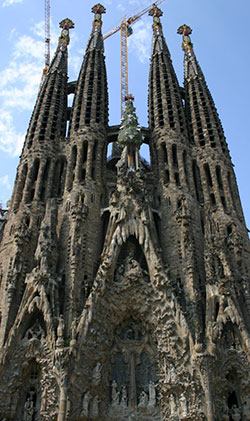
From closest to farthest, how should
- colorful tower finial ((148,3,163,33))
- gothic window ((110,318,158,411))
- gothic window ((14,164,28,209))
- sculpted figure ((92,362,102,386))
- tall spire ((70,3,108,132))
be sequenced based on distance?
sculpted figure ((92,362,102,386)) → gothic window ((110,318,158,411)) → gothic window ((14,164,28,209)) → tall spire ((70,3,108,132)) → colorful tower finial ((148,3,163,33))

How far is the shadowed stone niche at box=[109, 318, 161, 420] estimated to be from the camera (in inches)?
713

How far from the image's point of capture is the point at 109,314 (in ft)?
64.5

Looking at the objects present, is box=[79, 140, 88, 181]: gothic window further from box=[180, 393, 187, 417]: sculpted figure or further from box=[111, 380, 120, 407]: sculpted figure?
box=[180, 393, 187, 417]: sculpted figure

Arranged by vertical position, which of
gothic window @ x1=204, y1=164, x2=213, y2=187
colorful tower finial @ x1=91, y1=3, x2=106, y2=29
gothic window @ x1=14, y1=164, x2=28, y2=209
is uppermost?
colorful tower finial @ x1=91, y1=3, x2=106, y2=29

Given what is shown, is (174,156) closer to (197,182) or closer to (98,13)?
(197,182)

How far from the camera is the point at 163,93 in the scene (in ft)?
102

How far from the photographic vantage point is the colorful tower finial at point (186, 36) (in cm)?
3658

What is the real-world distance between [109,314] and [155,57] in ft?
74.7

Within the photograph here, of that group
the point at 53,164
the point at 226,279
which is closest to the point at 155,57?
the point at 53,164

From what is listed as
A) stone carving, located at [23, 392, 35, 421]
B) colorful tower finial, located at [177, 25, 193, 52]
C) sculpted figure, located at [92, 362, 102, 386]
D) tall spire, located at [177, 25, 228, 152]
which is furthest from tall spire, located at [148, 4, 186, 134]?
stone carving, located at [23, 392, 35, 421]

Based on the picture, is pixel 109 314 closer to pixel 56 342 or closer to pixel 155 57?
pixel 56 342

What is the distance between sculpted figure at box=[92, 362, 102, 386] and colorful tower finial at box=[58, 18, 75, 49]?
2606 centimetres

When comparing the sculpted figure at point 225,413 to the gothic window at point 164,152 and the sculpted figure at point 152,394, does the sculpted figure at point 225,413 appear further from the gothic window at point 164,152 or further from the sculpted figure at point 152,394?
the gothic window at point 164,152

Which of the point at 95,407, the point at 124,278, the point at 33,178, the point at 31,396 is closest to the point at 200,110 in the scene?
the point at 33,178
